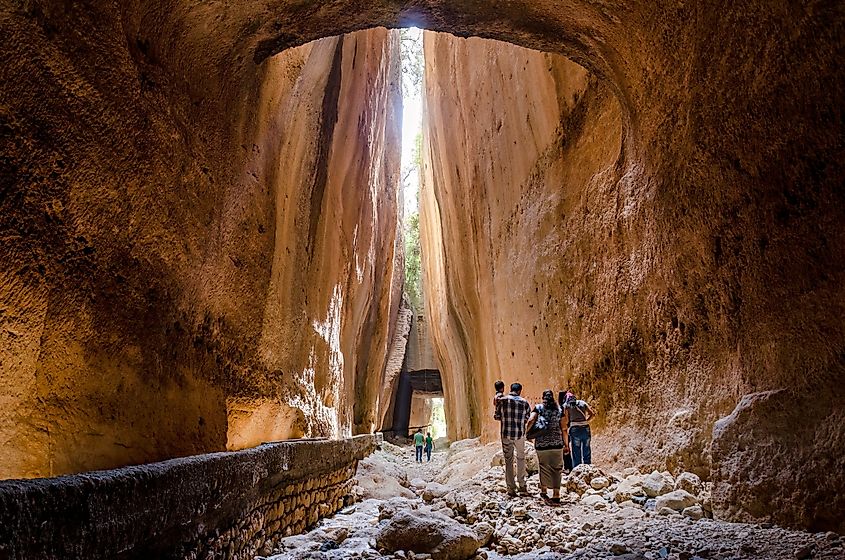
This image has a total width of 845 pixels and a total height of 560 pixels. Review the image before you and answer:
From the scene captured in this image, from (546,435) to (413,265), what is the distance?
931 inches

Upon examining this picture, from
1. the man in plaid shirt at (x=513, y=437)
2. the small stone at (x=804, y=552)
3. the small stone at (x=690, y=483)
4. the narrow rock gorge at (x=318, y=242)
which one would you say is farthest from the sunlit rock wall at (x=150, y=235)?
the small stone at (x=690, y=483)

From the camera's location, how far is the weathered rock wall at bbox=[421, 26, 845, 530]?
10.2ft

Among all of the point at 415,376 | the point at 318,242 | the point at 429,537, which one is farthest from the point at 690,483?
the point at 415,376

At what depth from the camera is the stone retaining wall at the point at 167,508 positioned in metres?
1.76

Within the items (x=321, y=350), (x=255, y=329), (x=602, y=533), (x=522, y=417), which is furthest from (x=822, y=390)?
(x=321, y=350)

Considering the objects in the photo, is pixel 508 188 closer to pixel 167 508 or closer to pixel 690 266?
pixel 690 266

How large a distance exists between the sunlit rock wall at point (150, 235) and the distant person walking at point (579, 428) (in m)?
3.23

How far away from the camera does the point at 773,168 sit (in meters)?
3.46

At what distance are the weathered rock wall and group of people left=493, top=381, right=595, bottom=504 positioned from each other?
248 millimetres

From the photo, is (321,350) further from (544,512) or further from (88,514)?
(88,514)

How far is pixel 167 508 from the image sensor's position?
254 cm

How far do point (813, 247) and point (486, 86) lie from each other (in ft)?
29.5

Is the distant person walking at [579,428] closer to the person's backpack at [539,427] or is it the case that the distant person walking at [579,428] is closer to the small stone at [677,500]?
the person's backpack at [539,427]

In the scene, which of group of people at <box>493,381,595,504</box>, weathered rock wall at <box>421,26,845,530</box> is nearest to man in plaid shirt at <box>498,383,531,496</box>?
group of people at <box>493,381,595,504</box>
